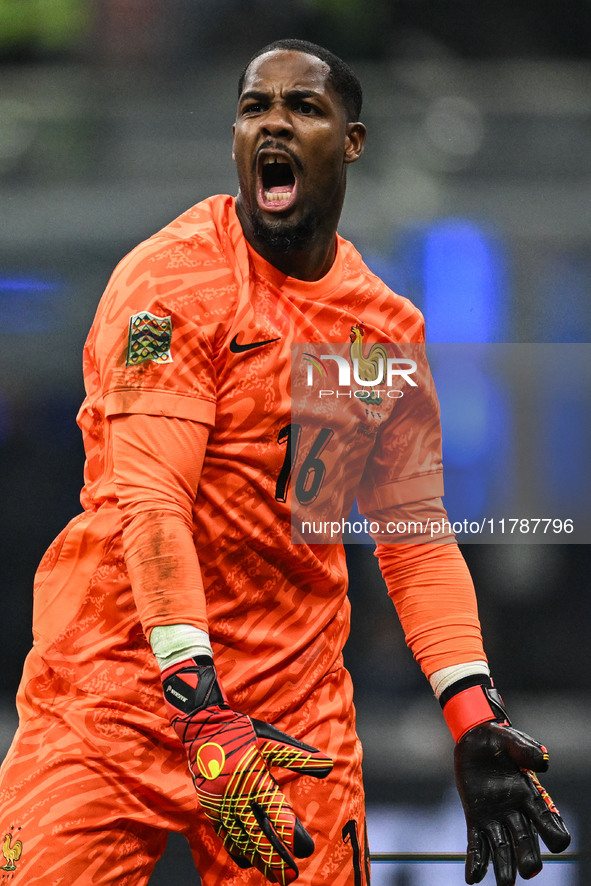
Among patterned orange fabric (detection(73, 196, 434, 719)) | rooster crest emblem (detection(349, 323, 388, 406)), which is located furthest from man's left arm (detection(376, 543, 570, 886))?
rooster crest emblem (detection(349, 323, 388, 406))

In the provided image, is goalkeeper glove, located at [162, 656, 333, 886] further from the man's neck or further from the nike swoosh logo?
the man's neck

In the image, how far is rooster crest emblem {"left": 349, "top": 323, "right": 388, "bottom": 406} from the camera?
72.9 inches

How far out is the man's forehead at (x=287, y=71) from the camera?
69.3 inches

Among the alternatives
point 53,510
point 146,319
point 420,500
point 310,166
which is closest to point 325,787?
point 420,500

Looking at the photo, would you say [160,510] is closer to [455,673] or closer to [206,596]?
[206,596]

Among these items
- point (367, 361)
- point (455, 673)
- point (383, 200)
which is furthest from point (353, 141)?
point (455, 673)

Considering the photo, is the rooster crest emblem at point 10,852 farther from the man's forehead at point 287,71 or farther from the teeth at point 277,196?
the man's forehead at point 287,71

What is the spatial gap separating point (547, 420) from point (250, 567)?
3.88ft

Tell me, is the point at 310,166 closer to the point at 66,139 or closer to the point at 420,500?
the point at 420,500

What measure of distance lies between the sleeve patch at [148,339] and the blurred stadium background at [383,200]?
3.67ft

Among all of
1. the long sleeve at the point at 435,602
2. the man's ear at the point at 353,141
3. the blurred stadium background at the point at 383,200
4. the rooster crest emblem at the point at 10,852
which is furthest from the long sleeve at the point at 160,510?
the blurred stadium background at the point at 383,200

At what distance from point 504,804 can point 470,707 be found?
0.50 feet

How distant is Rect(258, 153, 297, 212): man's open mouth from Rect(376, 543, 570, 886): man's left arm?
604 millimetres

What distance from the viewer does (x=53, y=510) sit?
2730 mm
